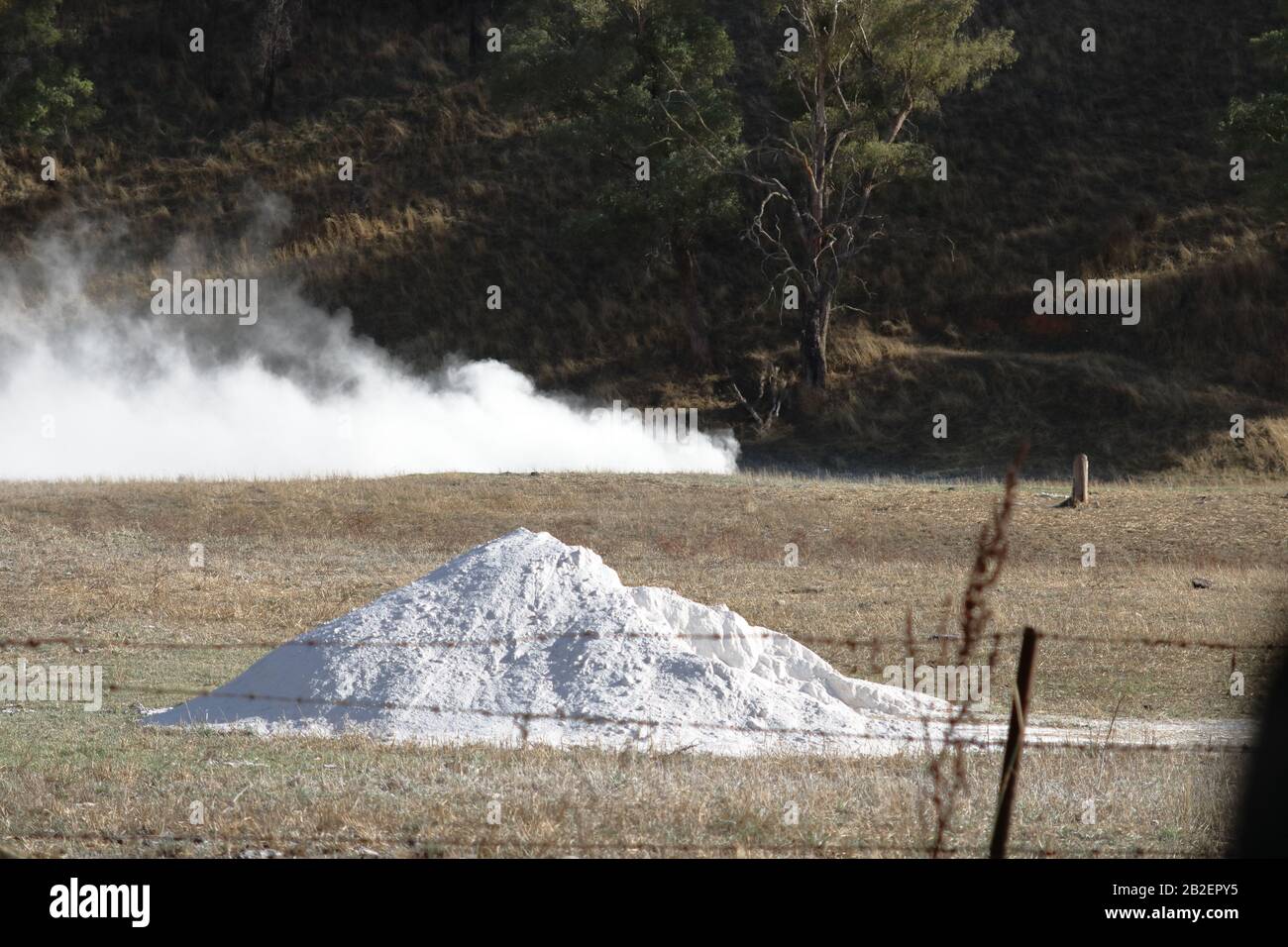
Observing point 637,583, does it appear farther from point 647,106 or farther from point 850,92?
point 850,92

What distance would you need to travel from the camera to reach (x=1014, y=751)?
553 centimetres

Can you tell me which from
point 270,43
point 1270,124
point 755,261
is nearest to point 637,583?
point 1270,124

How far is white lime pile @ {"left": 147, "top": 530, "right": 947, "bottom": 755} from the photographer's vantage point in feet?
34.0

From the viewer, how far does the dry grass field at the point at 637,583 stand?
717 cm

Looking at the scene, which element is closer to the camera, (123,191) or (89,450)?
(89,450)

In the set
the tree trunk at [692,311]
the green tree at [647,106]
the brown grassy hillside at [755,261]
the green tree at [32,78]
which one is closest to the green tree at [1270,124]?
the brown grassy hillside at [755,261]

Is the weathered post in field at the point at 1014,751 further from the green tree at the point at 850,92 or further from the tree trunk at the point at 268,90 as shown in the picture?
the tree trunk at the point at 268,90

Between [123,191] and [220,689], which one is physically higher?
[123,191]

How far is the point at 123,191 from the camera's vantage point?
164 feet

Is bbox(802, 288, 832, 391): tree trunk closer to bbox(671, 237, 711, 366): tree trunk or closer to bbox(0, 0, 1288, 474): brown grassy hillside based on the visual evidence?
bbox(0, 0, 1288, 474): brown grassy hillside

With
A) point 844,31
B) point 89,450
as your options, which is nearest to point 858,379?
point 844,31

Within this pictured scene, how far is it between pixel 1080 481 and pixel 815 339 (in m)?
14.1
